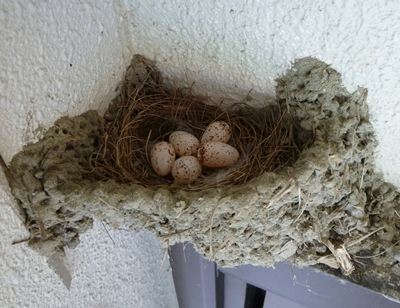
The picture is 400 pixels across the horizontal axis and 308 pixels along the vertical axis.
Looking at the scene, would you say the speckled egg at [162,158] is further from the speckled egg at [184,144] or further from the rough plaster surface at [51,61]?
the rough plaster surface at [51,61]

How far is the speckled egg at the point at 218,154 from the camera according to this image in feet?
3.16

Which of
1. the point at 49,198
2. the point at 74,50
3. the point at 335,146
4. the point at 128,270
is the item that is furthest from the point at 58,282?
the point at 335,146

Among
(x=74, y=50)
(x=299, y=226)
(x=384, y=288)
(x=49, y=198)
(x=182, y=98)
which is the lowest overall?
(x=384, y=288)

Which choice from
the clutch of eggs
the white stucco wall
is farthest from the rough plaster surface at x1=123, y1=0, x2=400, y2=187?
the clutch of eggs

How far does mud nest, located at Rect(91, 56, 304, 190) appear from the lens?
0.90 meters

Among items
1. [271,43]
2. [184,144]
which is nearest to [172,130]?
[184,144]

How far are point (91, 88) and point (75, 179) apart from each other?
0.72ft

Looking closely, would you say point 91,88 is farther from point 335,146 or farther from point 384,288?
point 384,288

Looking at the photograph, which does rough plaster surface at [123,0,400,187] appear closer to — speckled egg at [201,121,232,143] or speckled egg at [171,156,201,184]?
speckled egg at [201,121,232,143]

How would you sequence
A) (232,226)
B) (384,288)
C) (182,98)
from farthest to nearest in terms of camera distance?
(182,98)
(384,288)
(232,226)

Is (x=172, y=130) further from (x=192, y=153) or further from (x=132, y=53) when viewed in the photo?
(x=132, y=53)

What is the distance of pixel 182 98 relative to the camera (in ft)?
3.50

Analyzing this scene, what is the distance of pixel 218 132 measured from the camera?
100 cm

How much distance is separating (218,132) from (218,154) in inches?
2.4
